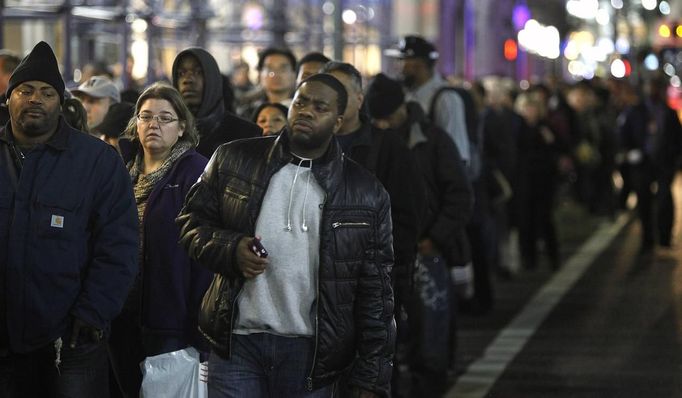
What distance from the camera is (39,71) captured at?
6.55 meters

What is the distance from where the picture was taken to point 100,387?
6.65m

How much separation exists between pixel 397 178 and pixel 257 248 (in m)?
2.48

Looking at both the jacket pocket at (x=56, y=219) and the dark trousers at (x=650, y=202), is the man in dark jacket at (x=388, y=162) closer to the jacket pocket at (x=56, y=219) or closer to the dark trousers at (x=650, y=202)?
the jacket pocket at (x=56, y=219)

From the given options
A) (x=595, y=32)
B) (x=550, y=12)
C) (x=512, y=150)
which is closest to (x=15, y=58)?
(x=512, y=150)

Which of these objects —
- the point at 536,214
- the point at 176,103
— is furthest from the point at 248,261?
the point at 536,214

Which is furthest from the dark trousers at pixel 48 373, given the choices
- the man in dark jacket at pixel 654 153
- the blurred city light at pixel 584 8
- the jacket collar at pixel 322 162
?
the blurred city light at pixel 584 8

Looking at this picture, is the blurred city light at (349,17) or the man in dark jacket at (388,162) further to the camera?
the blurred city light at (349,17)

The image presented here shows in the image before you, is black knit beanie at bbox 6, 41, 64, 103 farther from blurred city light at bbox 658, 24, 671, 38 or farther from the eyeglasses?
blurred city light at bbox 658, 24, 671, 38

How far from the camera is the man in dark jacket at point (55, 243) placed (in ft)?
20.8

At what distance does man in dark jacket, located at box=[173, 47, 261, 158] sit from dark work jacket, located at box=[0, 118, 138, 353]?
165 cm

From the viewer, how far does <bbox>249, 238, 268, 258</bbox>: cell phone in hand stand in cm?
602

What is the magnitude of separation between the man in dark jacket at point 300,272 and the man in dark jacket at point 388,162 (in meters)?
1.99

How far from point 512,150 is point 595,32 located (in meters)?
78.1

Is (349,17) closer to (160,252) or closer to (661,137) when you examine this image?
(661,137)
